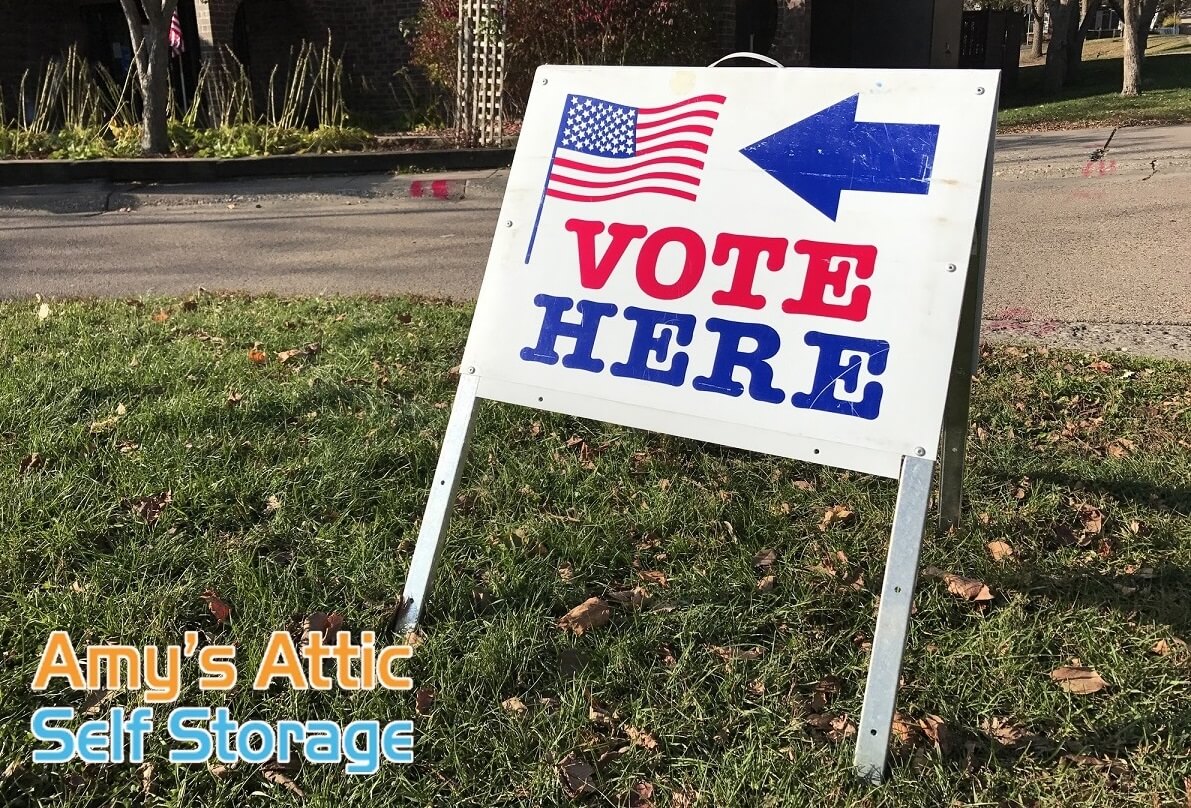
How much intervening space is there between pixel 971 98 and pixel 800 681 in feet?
5.08

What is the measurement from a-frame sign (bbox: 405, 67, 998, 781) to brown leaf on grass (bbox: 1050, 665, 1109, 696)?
2.21 ft

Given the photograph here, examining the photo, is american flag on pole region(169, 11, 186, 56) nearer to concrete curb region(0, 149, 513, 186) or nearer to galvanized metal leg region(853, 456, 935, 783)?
concrete curb region(0, 149, 513, 186)

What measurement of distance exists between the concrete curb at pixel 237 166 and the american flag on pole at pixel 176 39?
4338 millimetres

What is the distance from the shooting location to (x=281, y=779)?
218 centimetres

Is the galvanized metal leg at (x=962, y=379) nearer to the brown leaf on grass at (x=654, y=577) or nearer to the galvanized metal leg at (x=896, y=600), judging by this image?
the galvanized metal leg at (x=896, y=600)

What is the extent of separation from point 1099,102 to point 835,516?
1716cm

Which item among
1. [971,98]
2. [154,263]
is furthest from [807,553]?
[154,263]

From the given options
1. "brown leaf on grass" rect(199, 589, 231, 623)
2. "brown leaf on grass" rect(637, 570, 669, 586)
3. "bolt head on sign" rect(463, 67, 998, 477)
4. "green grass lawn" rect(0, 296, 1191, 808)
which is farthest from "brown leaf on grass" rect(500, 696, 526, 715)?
"brown leaf on grass" rect(199, 589, 231, 623)

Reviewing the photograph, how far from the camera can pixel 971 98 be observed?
2145 mm

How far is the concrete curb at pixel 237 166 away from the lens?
1042 cm

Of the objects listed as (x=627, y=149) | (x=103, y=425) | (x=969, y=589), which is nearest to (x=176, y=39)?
(x=103, y=425)

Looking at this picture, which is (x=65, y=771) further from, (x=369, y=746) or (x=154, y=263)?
(x=154, y=263)

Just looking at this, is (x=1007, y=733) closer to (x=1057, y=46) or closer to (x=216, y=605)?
(x=216, y=605)

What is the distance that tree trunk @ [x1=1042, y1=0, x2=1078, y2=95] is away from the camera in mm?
19906
